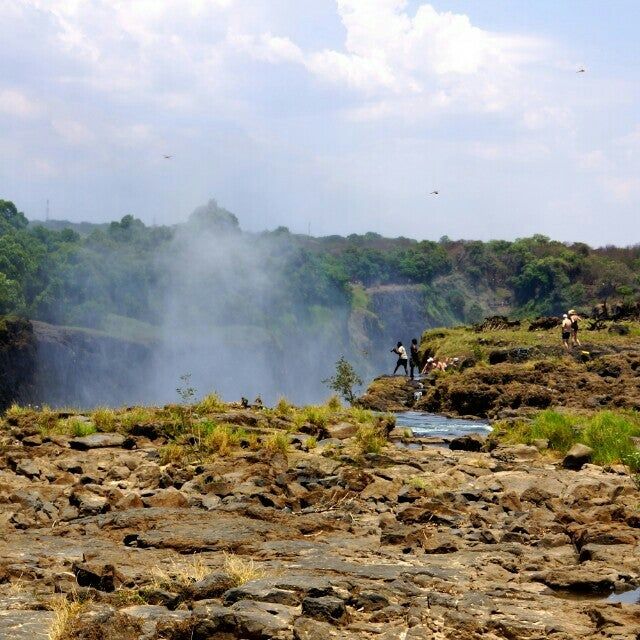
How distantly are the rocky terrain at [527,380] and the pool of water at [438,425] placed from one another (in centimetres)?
66

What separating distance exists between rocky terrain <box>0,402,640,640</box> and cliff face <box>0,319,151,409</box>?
4184 cm

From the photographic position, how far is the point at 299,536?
496 inches

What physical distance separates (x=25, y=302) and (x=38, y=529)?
5776cm

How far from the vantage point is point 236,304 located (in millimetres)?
84875

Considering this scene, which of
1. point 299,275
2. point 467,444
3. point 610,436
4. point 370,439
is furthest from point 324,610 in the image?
point 299,275

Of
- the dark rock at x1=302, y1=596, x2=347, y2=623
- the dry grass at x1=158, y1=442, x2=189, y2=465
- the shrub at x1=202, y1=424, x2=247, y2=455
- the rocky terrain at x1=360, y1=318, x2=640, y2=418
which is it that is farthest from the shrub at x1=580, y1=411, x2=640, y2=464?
the dark rock at x1=302, y1=596, x2=347, y2=623

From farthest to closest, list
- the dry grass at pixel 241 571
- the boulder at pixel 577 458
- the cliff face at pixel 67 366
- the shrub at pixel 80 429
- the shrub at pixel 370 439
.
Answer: the cliff face at pixel 67 366
the shrub at pixel 80 429
the shrub at pixel 370 439
the boulder at pixel 577 458
the dry grass at pixel 241 571

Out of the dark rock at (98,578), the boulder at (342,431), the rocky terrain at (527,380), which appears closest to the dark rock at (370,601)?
the dark rock at (98,578)

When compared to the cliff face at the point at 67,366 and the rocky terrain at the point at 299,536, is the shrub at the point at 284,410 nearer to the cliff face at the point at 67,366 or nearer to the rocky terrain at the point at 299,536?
the rocky terrain at the point at 299,536

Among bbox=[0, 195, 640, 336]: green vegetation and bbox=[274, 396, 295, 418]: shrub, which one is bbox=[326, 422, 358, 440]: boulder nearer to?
bbox=[274, 396, 295, 418]: shrub

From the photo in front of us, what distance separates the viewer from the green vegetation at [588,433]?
17.8 m

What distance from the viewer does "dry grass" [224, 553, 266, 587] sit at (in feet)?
31.8

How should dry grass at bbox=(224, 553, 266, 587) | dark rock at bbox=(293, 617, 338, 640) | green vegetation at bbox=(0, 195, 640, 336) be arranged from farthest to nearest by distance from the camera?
green vegetation at bbox=(0, 195, 640, 336)
dry grass at bbox=(224, 553, 266, 587)
dark rock at bbox=(293, 617, 338, 640)

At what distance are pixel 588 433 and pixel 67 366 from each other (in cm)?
5290
